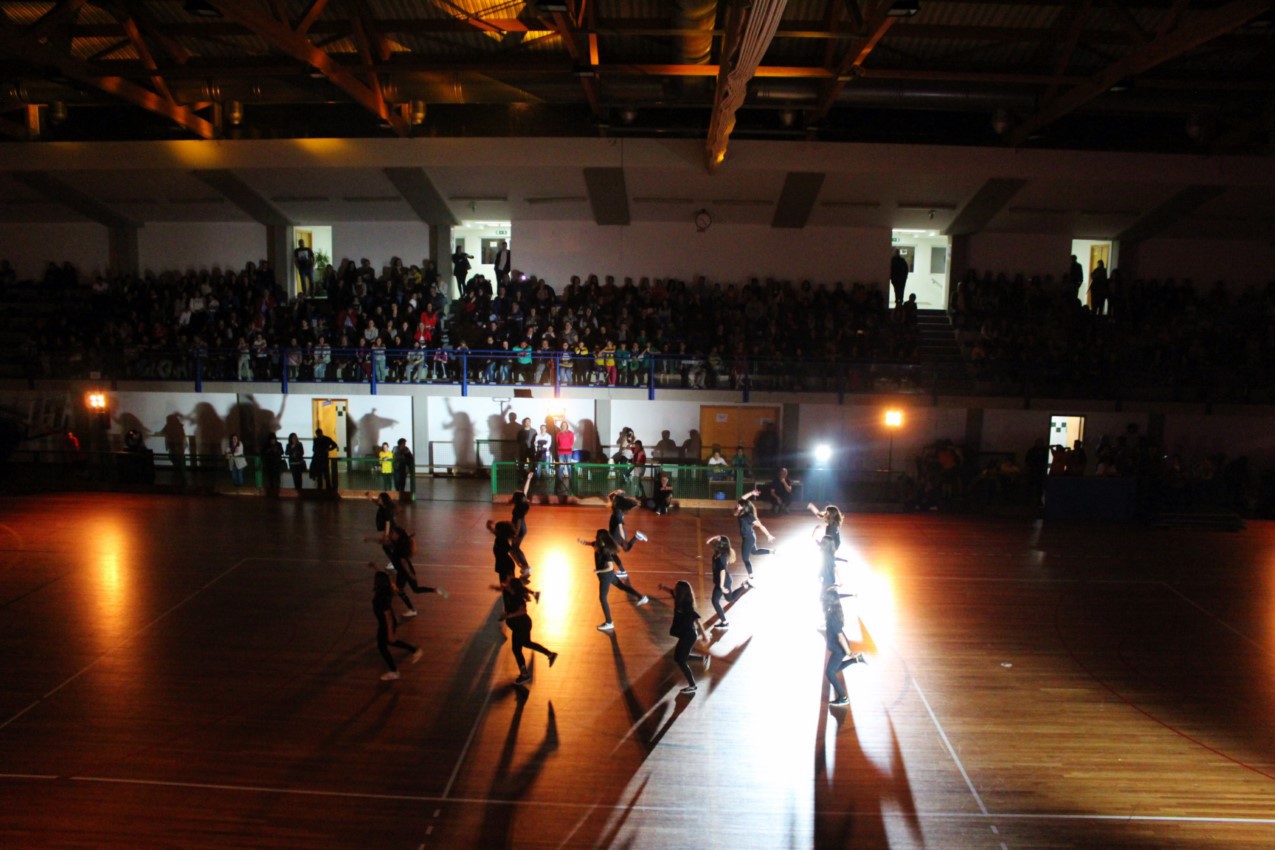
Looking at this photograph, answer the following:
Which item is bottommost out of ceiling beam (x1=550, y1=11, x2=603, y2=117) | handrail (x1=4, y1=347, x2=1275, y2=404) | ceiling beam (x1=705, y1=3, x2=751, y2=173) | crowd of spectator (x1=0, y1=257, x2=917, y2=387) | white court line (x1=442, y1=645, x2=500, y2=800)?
white court line (x1=442, y1=645, x2=500, y2=800)

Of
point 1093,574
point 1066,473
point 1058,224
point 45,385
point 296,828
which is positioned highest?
point 1058,224

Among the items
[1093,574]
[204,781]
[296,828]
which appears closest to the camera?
[296,828]

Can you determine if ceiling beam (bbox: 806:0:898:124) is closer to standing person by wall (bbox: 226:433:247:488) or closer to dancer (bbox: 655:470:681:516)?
dancer (bbox: 655:470:681:516)

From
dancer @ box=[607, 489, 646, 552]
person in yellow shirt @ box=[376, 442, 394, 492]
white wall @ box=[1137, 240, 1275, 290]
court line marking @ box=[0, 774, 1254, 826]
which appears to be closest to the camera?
court line marking @ box=[0, 774, 1254, 826]

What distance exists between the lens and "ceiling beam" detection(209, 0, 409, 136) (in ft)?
40.0

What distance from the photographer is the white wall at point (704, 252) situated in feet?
75.3

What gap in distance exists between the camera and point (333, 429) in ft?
75.3

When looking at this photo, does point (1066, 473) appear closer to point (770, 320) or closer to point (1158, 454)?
point (1158, 454)

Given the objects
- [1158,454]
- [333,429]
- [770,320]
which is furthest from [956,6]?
[333,429]

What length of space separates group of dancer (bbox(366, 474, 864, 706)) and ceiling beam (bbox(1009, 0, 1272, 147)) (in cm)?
912

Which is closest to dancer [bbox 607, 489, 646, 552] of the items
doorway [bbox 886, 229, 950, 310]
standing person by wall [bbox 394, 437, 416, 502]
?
standing person by wall [bbox 394, 437, 416, 502]

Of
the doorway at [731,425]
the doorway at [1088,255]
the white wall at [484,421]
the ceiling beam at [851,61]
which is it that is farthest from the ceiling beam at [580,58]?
the doorway at [1088,255]

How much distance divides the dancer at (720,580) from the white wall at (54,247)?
22.5m

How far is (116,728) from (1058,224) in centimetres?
2387
